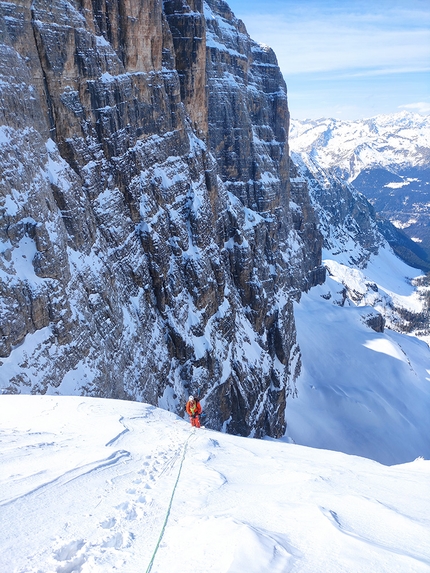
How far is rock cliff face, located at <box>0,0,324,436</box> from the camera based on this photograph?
63.9 ft

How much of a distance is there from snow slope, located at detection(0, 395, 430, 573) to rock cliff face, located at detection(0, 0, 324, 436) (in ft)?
22.7

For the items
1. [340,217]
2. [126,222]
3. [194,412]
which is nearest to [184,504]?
[194,412]

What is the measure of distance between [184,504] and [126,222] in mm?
22430

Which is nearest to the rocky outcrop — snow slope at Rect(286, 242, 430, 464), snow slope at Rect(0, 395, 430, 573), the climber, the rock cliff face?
snow slope at Rect(286, 242, 430, 464)

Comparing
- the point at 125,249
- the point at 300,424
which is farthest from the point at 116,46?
the point at 300,424

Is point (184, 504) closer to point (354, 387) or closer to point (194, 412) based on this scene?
point (194, 412)

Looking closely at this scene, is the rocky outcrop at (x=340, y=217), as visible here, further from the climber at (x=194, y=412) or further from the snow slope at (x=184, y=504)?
the snow slope at (x=184, y=504)

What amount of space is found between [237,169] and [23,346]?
4440 centimetres

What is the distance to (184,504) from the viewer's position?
28.5ft

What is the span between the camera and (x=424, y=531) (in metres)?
8.24

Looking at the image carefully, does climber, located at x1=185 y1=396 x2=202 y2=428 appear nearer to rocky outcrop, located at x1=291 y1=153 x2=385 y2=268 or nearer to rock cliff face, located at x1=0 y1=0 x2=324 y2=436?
rock cliff face, located at x1=0 y1=0 x2=324 y2=436

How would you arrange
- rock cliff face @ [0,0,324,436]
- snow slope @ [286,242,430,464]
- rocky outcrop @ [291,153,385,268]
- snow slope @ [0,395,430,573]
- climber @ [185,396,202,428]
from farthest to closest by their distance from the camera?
rocky outcrop @ [291,153,385,268] → snow slope @ [286,242,430,464] → rock cliff face @ [0,0,324,436] → climber @ [185,396,202,428] → snow slope @ [0,395,430,573]

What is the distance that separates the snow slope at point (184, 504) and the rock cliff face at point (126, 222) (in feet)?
22.7

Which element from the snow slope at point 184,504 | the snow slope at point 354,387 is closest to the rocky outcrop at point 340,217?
the snow slope at point 354,387
